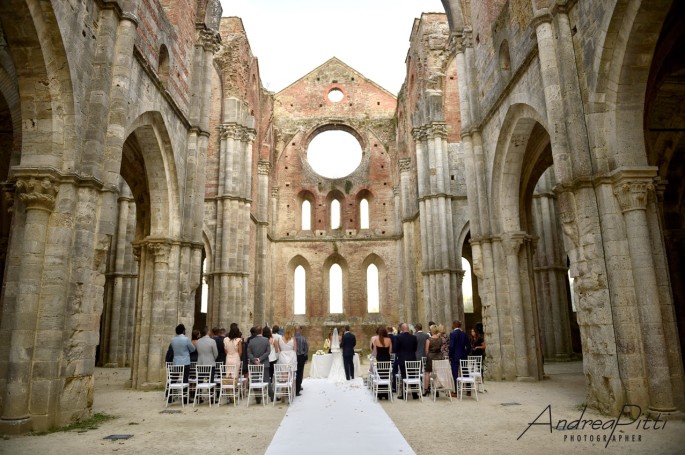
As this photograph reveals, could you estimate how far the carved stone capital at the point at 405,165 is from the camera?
2616 cm

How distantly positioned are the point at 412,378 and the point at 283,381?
251 cm

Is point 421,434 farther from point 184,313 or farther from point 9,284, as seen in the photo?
point 184,313

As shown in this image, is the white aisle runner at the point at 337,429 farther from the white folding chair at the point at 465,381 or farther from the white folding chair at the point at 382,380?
the white folding chair at the point at 465,381

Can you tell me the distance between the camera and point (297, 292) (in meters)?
28.5

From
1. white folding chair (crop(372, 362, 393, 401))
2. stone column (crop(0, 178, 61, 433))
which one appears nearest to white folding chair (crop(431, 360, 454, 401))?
white folding chair (crop(372, 362, 393, 401))

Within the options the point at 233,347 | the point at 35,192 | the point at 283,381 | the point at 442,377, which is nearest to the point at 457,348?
the point at 442,377

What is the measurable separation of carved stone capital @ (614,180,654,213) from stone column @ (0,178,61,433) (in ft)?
28.8

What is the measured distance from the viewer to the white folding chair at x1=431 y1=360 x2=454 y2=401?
30.5 ft

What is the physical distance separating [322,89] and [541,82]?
2292 cm

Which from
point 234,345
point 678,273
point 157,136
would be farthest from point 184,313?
point 678,273

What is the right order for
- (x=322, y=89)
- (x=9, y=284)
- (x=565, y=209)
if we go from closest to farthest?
(x=9, y=284) < (x=565, y=209) < (x=322, y=89)

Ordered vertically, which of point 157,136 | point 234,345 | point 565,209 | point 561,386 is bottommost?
point 561,386

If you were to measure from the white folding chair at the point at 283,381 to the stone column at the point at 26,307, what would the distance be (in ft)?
12.1

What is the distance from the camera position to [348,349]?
12.3m
